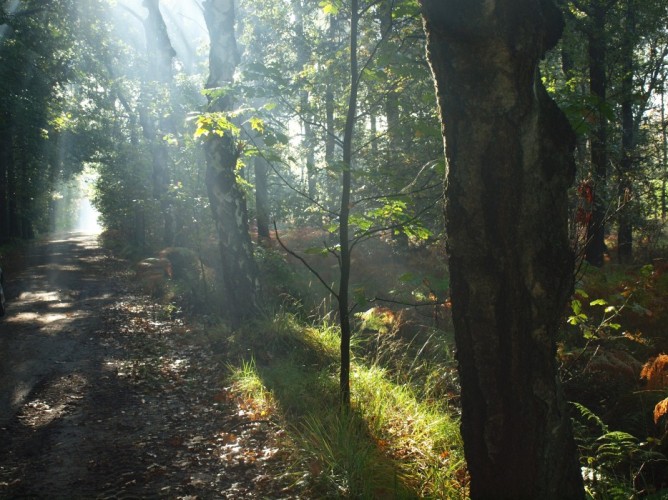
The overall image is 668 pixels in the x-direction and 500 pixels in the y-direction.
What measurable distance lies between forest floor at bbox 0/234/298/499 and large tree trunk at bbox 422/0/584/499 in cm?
205

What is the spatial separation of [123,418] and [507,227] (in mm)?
4807

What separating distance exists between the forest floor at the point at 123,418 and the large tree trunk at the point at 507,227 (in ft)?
6.74

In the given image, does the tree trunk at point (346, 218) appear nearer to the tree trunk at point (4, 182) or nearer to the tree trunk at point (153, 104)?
the tree trunk at point (153, 104)

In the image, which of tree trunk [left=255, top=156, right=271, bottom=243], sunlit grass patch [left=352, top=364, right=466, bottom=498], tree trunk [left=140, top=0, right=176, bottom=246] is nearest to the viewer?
sunlit grass patch [left=352, top=364, right=466, bottom=498]

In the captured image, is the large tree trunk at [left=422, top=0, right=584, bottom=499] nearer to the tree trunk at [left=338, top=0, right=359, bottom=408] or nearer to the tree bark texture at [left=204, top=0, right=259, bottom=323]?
the tree trunk at [left=338, top=0, right=359, bottom=408]

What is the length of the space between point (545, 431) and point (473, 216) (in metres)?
1.17

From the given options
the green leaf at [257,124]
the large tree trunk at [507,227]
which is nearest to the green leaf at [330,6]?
the green leaf at [257,124]

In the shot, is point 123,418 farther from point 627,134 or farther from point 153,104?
point 627,134

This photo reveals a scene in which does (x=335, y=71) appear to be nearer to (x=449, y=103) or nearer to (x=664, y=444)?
(x=449, y=103)

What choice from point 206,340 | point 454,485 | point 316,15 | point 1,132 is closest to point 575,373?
point 454,485

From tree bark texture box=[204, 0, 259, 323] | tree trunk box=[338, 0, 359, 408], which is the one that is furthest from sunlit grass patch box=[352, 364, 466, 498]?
tree bark texture box=[204, 0, 259, 323]

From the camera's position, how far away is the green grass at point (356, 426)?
373 cm

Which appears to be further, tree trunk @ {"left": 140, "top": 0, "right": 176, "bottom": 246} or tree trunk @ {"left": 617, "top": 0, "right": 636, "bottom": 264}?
tree trunk @ {"left": 140, "top": 0, "right": 176, "bottom": 246}

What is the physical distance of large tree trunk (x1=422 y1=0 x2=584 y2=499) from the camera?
2.45 metres
